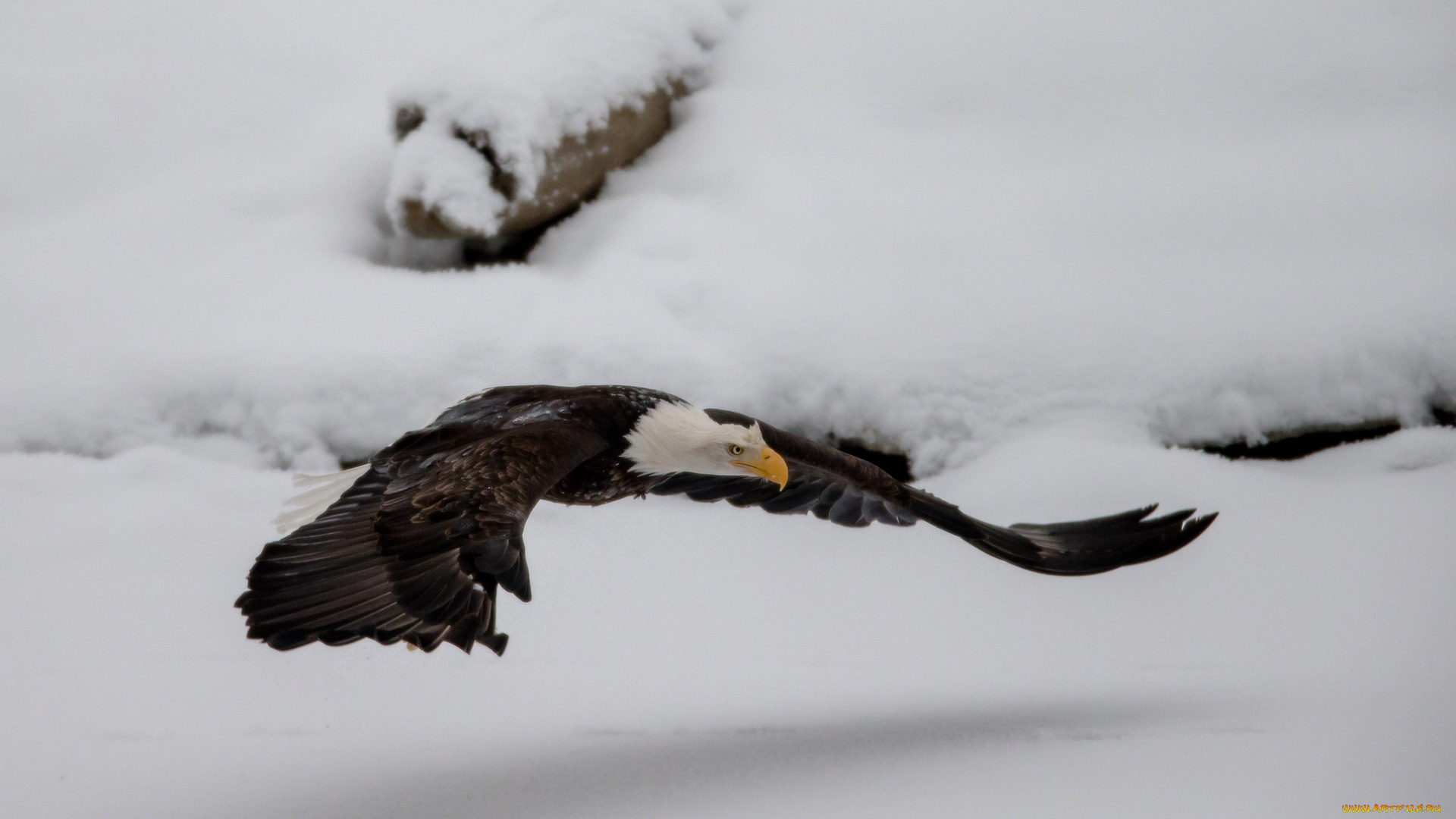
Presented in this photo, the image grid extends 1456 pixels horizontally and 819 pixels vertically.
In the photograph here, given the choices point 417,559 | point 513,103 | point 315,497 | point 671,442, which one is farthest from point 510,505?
point 513,103

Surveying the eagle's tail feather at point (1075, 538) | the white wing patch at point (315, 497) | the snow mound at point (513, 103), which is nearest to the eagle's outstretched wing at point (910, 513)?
the eagle's tail feather at point (1075, 538)

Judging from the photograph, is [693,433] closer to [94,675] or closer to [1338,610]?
[94,675]

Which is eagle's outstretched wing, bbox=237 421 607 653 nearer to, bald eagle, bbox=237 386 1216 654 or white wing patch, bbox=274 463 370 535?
bald eagle, bbox=237 386 1216 654

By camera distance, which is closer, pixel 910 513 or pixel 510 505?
pixel 510 505

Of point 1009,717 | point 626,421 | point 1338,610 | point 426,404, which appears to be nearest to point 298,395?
point 426,404

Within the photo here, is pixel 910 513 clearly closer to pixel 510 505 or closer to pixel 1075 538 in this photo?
pixel 1075 538

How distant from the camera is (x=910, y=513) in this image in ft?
9.34

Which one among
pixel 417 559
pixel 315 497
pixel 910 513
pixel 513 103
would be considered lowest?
pixel 417 559

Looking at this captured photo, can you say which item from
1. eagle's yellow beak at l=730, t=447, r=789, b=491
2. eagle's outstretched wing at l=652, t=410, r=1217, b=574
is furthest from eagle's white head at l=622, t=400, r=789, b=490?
eagle's outstretched wing at l=652, t=410, r=1217, b=574

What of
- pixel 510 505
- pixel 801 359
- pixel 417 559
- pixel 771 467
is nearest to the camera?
pixel 417 559

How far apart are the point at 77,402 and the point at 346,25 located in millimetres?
2637

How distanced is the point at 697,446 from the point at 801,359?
1.44 metres

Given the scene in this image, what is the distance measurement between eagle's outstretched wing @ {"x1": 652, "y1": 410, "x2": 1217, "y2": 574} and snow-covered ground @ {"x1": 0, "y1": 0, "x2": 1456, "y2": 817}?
0.29 meters

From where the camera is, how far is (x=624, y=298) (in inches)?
169
